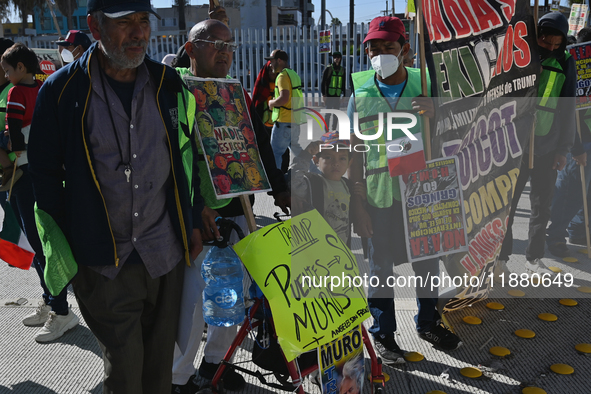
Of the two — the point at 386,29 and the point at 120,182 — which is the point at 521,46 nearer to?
the point at 386,29

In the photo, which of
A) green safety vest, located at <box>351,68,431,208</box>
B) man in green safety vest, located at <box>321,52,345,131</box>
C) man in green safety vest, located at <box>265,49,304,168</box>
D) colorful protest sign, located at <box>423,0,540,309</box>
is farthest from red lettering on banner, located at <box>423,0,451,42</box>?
man in green safety vest, located at <box>321,52,345,131</box>

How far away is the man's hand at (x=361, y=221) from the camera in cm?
334

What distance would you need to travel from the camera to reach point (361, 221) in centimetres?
334

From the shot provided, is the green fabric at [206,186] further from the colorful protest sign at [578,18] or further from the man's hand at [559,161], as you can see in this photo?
the colorful protest sign at [578,18]

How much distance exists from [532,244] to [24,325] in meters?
4.36

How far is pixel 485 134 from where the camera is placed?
3.31 meters

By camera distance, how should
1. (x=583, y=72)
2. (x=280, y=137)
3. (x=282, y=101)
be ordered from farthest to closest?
(x=280, y=137)
(x=282, y=101)
(x=583, y=72)

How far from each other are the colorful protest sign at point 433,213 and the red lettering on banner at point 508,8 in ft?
3.23

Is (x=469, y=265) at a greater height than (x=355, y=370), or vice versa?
(x=469, y=265)

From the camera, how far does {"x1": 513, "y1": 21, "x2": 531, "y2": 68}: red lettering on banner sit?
3.28 metres

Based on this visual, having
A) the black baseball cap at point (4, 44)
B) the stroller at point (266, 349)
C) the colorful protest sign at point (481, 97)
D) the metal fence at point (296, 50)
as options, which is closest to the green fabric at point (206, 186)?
the stroller at point (266, 349)

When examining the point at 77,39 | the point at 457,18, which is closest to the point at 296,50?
the point at 77,39

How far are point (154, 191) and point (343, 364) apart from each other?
1.21 m

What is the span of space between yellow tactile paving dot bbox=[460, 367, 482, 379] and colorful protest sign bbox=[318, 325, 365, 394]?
2.74 feet
